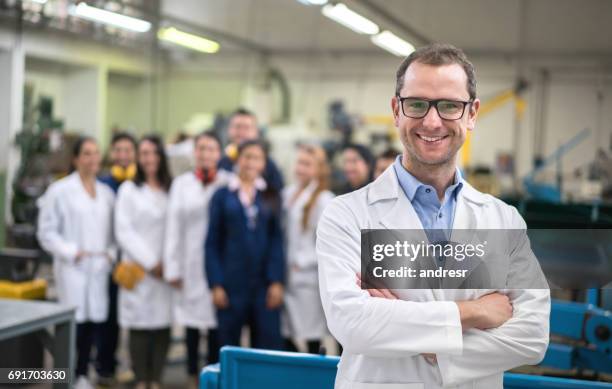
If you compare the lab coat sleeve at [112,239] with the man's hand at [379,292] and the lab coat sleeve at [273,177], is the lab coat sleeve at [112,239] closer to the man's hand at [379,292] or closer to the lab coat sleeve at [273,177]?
the lab coat sleeve at [273,177]

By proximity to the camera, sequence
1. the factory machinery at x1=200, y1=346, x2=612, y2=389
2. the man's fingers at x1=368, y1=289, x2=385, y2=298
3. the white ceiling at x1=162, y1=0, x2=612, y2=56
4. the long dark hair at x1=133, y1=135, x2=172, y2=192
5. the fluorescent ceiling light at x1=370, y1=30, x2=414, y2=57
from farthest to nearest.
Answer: the long dark hair at x1=133, y1=135, x2=172, y2=192 < the white ceiling at x1=162, y1=0, x2=612, y2=56 < the fluorescent ceiling light at x1=370, y1=30, x2=414, y2=57 < the factory machinery at x1=200, y1=346, x2=612, y2=389 < the man's fingers at x1=368, y1=289, x2=385, y2=298

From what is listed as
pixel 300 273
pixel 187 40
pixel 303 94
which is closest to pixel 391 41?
pixel 300 273

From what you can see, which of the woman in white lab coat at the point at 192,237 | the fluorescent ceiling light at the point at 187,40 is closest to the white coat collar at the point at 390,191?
the woman in white lab coat at the point at 192,237

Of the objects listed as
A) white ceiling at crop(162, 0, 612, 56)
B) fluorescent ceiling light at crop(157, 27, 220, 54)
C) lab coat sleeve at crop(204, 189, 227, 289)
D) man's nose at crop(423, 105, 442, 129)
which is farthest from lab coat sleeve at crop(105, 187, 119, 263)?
man's nose at crop(423, 105, 442, 129)

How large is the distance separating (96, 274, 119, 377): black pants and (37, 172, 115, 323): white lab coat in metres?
0.19

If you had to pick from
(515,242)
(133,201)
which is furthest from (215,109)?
(515,242)

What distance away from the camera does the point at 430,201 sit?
1527 millimetres

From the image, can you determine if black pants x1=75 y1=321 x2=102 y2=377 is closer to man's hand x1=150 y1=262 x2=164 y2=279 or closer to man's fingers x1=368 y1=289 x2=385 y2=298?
man's hand x1=150 y1=262 x2=164 y2=279

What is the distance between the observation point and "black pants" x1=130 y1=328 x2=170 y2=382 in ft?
12.2

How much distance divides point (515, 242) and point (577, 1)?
5.56 ft

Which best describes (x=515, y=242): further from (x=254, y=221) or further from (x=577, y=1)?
(x=254, y=221)

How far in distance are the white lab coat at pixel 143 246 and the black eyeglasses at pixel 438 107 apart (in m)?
2.49

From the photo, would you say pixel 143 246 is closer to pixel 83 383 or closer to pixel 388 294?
pixel 83 383

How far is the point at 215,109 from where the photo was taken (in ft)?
21.2
